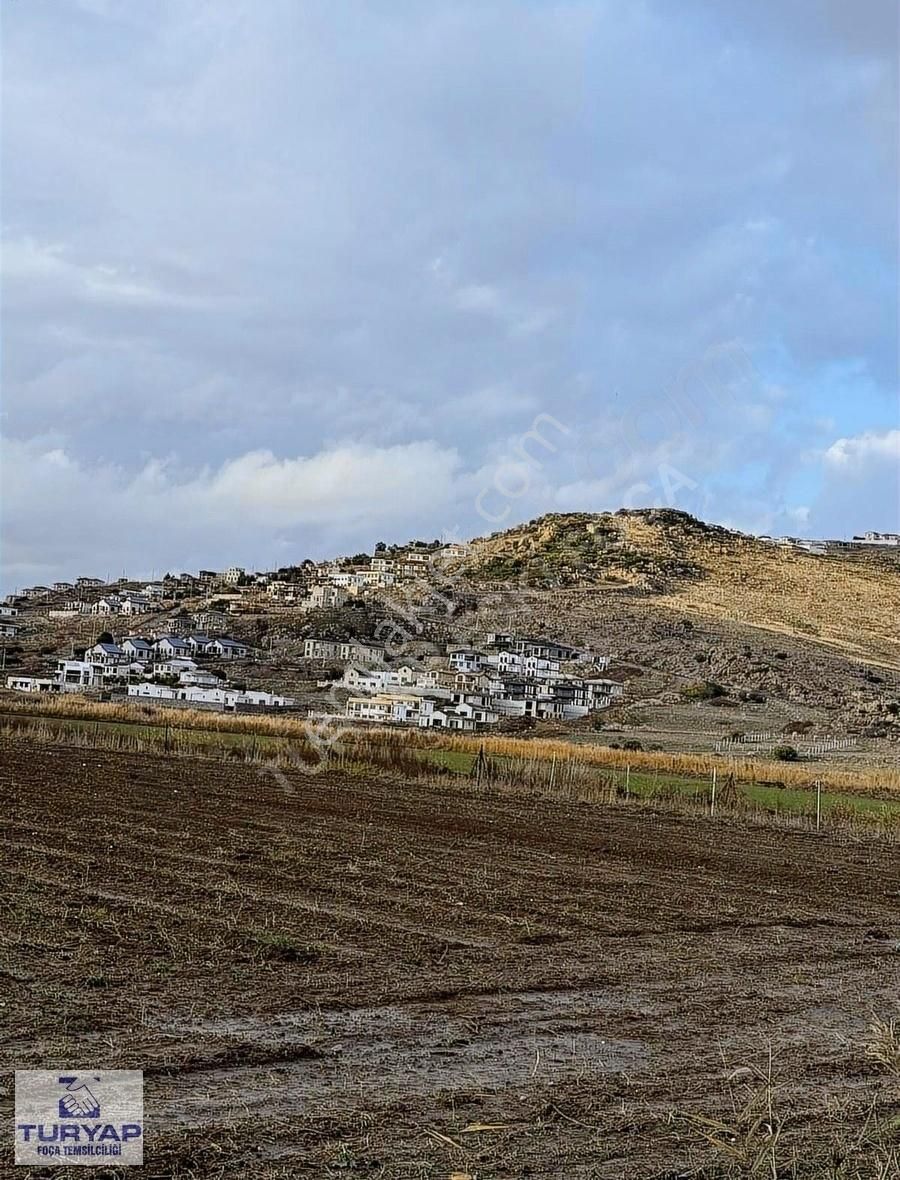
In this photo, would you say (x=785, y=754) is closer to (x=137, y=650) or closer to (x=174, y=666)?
(x=174, y=666)

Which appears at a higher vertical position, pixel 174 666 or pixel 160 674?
pixel 174 666

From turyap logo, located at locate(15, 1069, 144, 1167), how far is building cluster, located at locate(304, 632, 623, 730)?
198ft

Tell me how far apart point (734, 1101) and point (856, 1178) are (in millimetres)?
1237

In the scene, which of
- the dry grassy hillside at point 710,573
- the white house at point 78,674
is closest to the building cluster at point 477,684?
the dry grassy hillside at point 710,573

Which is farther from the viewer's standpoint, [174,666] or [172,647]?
[172,647]

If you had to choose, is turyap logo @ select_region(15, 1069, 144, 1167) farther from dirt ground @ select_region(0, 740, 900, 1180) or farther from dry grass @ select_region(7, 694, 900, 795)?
dry grass @ select_region(7, 694, 900, 795)

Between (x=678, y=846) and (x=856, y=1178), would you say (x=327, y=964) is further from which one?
(x=678, y=846)

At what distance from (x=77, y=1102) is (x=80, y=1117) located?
0.22 m

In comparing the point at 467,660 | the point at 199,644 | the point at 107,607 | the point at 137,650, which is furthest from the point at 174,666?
the point at 107,607

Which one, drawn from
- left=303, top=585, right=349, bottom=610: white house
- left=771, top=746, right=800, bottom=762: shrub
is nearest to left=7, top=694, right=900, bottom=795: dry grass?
left=771, top=746, right=800, bottom=762: shrub

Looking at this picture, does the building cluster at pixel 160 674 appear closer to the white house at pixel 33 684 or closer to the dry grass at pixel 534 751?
the white house at pixel 33 684

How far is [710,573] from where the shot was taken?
10512cm

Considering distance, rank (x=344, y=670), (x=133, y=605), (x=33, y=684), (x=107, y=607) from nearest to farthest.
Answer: (x=33, y=684) < (x=344, y=670) < (x=107, y=607) < (x=133, y=605)

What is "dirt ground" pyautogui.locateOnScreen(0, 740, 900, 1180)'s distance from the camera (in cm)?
548
